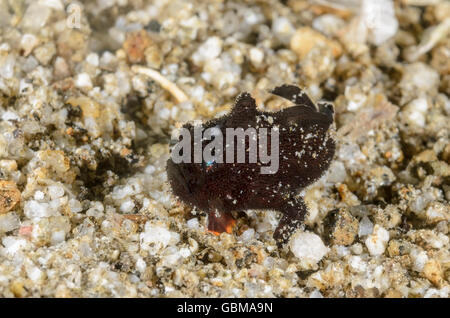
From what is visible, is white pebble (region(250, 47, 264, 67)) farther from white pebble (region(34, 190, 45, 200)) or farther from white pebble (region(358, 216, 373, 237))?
white pebble (region(34, 190, 45, 200))

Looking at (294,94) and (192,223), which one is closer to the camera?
(192,223)

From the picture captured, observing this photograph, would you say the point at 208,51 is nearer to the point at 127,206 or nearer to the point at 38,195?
the point at 127,206

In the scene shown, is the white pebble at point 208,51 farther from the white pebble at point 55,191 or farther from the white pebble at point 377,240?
the white pebble at point 377,240

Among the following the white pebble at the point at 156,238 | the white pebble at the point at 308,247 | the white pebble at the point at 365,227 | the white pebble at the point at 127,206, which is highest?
the white pebble at the point at 127,206

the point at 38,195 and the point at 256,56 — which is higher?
the point at 256,56

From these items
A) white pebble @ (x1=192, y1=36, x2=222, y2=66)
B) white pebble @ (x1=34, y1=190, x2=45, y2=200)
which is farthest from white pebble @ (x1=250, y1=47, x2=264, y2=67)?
white pebble @ (x1=34, y1=190, x2=45, y2=200)

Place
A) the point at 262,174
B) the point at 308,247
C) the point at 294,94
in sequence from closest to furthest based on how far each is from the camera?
1. the point at 262,174
2. the point at 308,247
3. the point at 294,94

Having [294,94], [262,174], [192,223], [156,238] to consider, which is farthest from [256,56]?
[156,238]

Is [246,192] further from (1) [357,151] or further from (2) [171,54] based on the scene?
(2) [171,54]

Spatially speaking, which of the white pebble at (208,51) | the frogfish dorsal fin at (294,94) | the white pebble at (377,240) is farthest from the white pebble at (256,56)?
the white pebble at (377,240)
